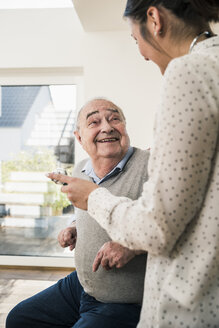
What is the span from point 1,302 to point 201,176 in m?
2.63

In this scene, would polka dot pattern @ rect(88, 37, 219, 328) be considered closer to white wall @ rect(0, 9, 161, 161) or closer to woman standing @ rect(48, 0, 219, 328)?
woman standing @ rect(48, 0, 219, 328)

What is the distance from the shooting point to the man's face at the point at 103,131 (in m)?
1.46

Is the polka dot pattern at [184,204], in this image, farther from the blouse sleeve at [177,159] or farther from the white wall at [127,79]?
the white wall at [127,79]

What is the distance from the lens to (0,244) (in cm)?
370

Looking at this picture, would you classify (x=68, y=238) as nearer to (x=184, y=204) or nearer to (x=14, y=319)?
(x=14, y=319)

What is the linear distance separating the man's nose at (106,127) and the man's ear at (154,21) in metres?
0.76

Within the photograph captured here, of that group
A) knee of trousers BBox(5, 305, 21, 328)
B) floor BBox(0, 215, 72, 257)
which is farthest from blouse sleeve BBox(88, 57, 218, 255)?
floor BBox(0, 215, 72, 257)

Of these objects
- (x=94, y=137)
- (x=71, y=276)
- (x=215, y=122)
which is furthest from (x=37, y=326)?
(x=215, y=122)

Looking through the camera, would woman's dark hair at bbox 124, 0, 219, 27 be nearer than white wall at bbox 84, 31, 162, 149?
Yes

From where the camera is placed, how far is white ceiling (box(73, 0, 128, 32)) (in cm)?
266

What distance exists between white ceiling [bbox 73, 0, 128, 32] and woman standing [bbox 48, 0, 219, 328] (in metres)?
2.12

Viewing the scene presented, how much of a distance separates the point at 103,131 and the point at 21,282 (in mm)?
2270

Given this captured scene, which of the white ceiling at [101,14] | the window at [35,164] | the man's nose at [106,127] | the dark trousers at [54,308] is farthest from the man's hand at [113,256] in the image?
the window at [35,164]

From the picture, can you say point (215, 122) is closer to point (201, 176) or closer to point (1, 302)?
point (201, 176)
